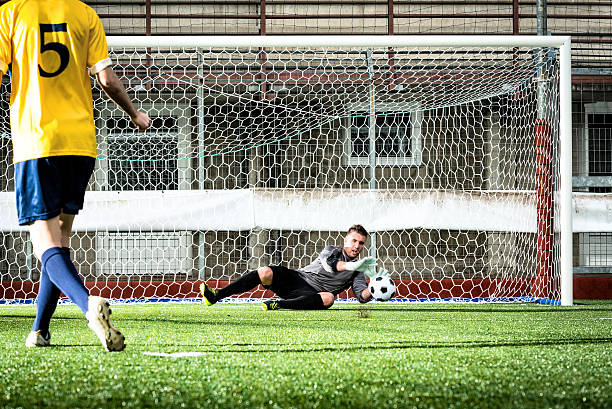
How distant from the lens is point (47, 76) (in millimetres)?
2975

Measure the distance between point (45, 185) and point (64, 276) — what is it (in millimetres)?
364

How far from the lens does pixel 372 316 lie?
217 inches

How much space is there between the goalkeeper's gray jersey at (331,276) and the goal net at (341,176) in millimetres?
1888

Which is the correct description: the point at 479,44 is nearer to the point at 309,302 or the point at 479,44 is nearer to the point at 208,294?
the point at 309,302

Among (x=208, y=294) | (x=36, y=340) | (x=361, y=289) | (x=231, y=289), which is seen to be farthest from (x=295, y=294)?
(x=36, y=340)

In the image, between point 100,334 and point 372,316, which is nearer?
point 100,334

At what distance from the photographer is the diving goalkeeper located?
6016 millimetres

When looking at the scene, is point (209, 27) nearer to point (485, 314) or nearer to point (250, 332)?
point (485, 314)

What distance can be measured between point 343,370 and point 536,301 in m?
5.73

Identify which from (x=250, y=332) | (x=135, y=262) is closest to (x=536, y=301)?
(x=250, y=332)

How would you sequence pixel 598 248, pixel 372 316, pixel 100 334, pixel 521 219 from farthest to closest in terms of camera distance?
pixel 598 248 → pixel 521 219 → pixel 372 316 → pixel 100 334

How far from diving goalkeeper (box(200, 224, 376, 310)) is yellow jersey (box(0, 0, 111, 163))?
10.1 feet

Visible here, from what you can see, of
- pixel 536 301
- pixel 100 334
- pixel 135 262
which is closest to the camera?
pixel 100 334

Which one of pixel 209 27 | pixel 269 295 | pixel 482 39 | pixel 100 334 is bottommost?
pixel 269 295
